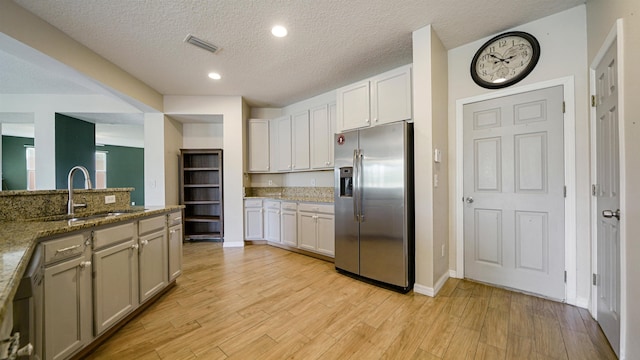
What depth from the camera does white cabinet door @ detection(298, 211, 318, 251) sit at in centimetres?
356

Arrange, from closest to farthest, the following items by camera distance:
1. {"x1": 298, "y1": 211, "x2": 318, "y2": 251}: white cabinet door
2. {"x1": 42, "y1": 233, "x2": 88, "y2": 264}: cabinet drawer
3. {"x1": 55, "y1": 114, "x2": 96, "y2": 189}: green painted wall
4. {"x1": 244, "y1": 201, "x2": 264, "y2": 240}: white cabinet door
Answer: {"x1": 42, "y1": 233, "x2": 88, "y2": 264}: cabinet drawer
{"x1": 298, "y1": 211, "x2": 318, "y2": 251}: white cabinet door
{"x1": 55, "y1": 114, "x2": 96, "y2": 189}: green painted wall
{"x1": 244, "y1": 201, "x2": 264, "y2": 240}: white cabinet door

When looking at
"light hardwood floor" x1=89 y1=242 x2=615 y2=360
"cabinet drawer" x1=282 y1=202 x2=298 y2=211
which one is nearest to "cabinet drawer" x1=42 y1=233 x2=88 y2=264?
"light hardwood floor" x1=89 y1=242 x2=615 y2=360

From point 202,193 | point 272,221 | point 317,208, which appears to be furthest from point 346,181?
point 202,193

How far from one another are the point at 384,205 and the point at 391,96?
126 cm

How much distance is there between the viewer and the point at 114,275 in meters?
1.74

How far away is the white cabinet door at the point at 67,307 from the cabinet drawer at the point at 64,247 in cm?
4

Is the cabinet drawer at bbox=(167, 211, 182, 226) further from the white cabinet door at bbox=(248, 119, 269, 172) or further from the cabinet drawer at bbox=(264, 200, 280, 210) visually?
the white cabinet door at bbox=(248, 119, 269, 172)

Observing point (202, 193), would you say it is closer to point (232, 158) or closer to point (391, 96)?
point (232, 158)

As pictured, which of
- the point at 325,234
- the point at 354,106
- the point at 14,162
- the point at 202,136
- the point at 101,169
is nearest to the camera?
the point at 354,106

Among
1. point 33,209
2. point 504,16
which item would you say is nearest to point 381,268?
point 504,16

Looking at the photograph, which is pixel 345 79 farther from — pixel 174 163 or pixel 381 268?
pixel 174 163

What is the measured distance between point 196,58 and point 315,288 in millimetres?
3059

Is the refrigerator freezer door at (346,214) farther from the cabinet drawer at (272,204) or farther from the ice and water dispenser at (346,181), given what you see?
the cabinet drawer at (272,204)

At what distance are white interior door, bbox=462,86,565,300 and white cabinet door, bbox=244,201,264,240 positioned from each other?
10.5 ft
